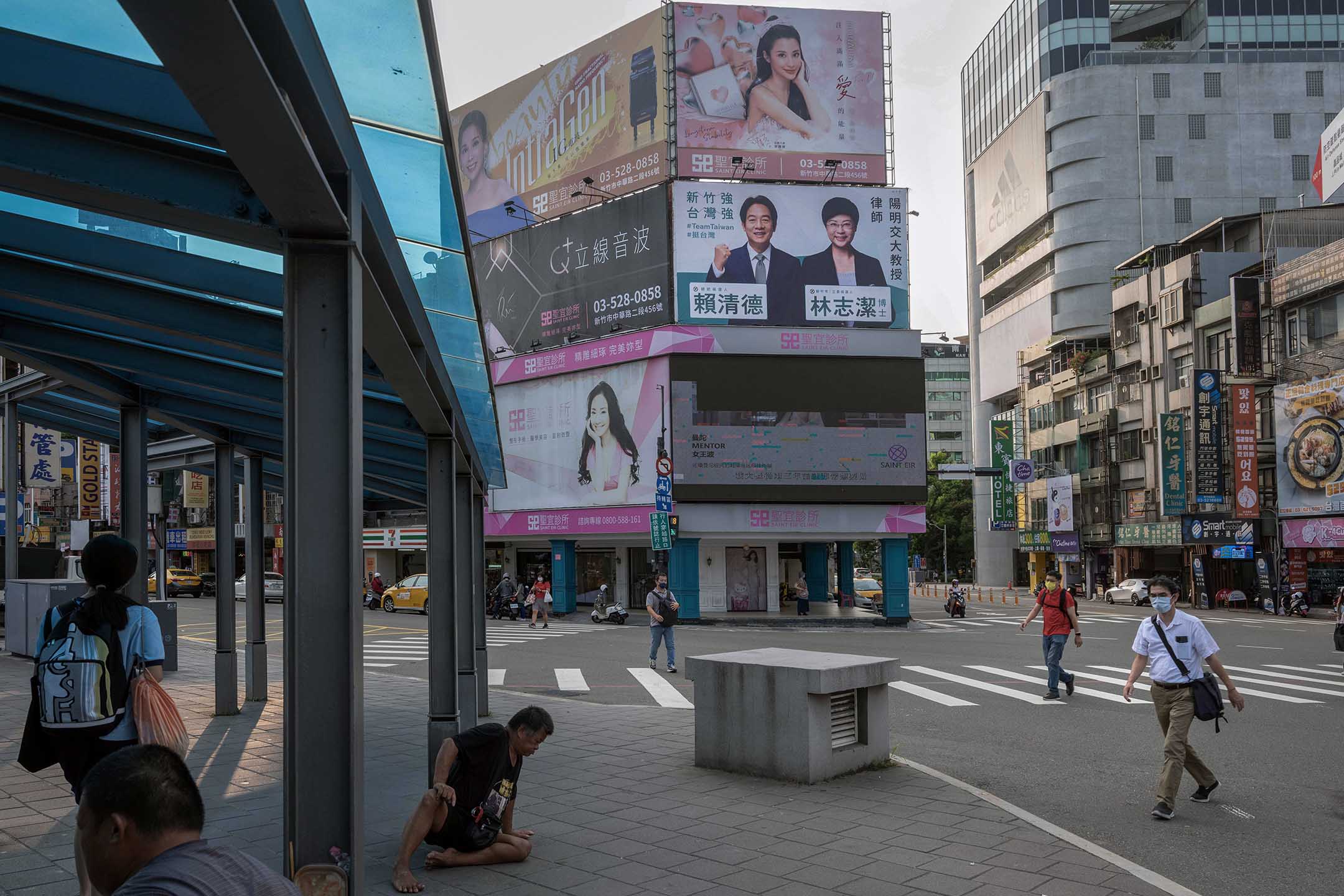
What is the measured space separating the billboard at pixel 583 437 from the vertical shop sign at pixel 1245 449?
937 inches

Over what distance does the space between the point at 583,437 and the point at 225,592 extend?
29.7 metres

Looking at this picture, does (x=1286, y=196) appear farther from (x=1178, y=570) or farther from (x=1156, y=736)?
(x=1156, y=736)

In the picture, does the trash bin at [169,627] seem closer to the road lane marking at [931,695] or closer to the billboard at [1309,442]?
the road lane marking at [931,695]

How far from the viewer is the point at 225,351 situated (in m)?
7.37

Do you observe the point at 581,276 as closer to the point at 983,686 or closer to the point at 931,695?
the point at 983,686

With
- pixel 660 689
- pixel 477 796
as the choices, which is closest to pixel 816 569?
pixel 660 689

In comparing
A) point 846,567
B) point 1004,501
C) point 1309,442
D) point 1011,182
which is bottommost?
point 846,567

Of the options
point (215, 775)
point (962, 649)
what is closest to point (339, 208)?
point (215, 775)

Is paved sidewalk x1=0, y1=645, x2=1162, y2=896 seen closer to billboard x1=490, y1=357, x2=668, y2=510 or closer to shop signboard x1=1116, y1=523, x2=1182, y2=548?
billboard x1=490, y1=357, x2=668, y2=510

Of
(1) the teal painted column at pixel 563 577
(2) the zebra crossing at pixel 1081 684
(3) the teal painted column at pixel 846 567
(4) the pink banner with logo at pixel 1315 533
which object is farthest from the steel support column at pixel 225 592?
(4) the pink banner with logo at pixel 1315 533

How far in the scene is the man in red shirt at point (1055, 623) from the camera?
1530 cm

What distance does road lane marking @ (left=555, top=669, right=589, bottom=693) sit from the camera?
17.7 metres

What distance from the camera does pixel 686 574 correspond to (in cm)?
3909

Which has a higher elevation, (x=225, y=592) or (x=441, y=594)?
(x=441, y=594)
